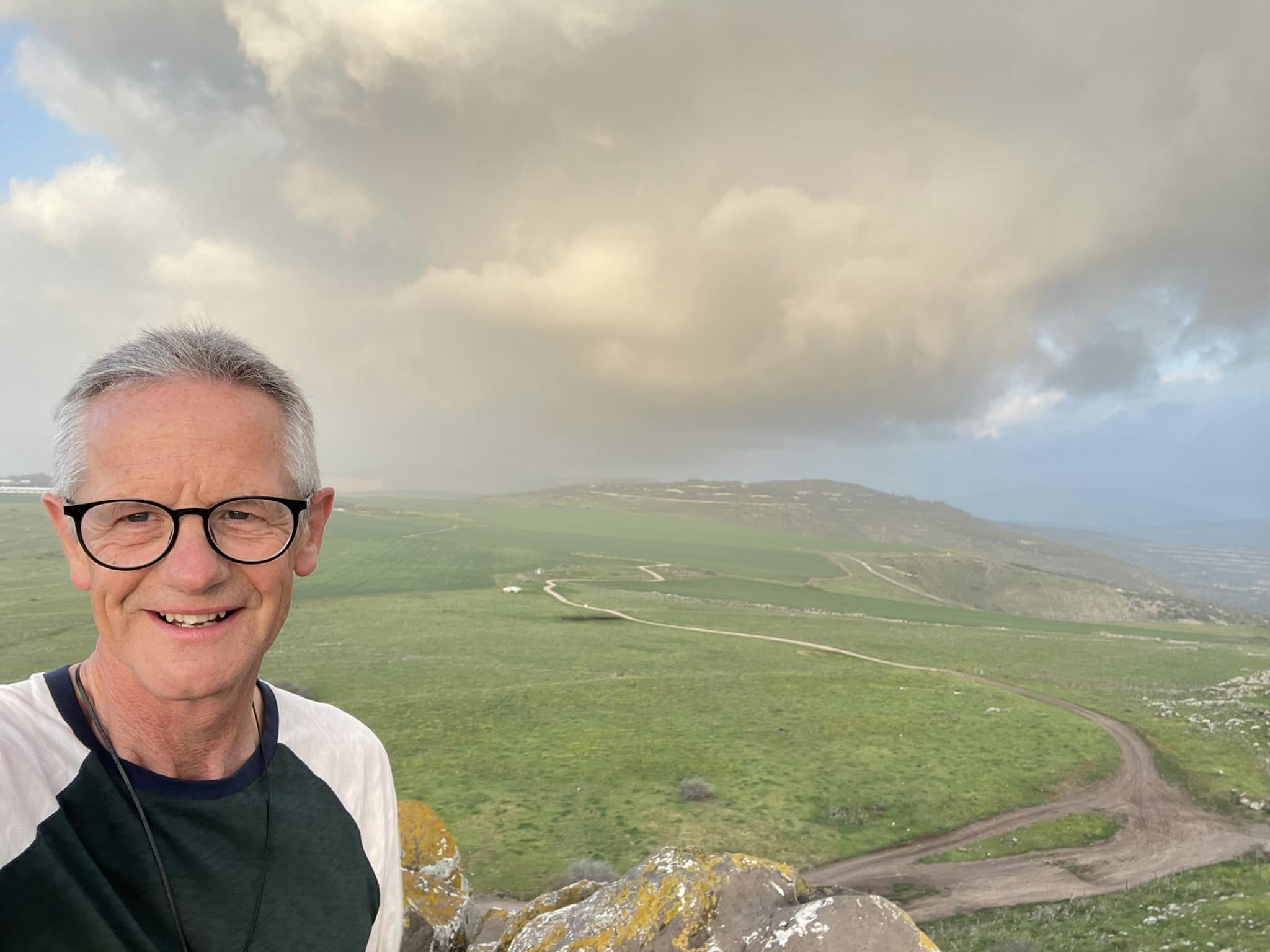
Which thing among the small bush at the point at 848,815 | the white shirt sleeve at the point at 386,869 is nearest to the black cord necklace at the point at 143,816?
the white shirt sleeve at the point at 386,869

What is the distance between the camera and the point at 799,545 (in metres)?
184

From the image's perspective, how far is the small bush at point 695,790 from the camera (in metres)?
26.3

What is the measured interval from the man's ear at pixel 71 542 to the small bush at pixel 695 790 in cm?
2675

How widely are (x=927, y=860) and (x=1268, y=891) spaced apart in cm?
836

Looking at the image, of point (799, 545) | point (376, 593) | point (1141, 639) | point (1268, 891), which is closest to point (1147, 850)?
point (1268, 891)

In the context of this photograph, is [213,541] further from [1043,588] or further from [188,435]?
[1043,588]

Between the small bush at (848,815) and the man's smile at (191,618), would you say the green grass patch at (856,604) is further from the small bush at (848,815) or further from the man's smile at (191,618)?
the man's smile at (191,618)

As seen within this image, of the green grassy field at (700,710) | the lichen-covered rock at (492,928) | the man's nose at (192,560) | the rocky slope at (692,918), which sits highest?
the man's nose at (192,560)

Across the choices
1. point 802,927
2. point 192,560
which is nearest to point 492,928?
point 802,927

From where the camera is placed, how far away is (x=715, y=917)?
7.07 metres

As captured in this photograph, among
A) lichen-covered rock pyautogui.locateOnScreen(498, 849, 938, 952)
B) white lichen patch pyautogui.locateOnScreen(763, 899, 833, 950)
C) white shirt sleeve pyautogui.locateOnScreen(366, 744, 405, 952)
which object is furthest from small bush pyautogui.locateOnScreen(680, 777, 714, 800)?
white shirt sleeve pyautogui.locateOnScreen(366, 744, 405, 952)

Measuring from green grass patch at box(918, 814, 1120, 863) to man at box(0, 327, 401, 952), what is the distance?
24650mm

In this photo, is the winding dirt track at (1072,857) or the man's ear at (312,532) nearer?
the man's ear at (312,532)

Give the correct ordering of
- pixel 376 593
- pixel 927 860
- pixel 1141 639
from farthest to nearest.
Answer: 1. pixel 376 593
2. pixel 1141 639
3. pixel 927 860
